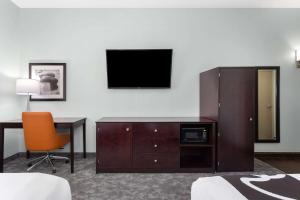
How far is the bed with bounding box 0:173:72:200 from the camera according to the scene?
3.66 ft

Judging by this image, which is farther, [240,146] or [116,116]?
[116,116]

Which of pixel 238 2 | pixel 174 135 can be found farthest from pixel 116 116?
pixel 238 2

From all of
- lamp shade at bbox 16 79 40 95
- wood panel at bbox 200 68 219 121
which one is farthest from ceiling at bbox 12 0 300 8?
lamp shade at bbox 16 79 40 95

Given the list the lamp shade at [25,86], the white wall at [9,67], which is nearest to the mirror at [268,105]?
the lamp shade at [25,86]

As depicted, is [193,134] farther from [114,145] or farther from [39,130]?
[39,130]

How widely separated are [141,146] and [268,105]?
9.41ft

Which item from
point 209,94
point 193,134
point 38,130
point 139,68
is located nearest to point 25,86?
point 38,130

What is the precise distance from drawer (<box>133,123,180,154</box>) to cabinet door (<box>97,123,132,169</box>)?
0.12 meters

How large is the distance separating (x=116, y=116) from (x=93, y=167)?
98cm

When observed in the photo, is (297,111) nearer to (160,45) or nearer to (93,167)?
(160,45)

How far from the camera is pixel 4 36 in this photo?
3.53 metres

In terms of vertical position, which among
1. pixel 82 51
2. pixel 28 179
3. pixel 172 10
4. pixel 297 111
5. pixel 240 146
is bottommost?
pixel 240 146

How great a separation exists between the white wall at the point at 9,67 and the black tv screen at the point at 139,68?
1674 millimetres

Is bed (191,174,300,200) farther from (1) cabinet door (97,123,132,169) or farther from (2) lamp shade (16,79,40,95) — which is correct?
(2) lamp shade (16,79,40,95)
